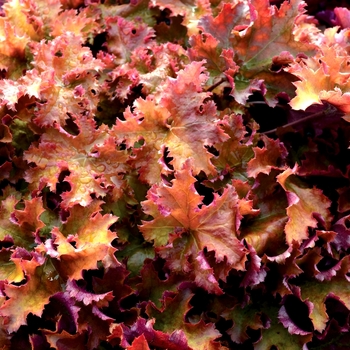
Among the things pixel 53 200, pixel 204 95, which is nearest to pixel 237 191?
pixel 204 95

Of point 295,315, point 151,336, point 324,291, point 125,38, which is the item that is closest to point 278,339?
Answer: point 295,315

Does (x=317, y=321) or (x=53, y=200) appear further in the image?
(x=53, y=200)

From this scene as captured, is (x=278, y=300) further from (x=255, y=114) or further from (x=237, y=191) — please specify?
(x=255, y=114)

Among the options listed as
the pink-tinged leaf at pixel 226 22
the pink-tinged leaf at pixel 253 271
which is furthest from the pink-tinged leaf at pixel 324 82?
the pink-tinged leaf at pixel 253 271

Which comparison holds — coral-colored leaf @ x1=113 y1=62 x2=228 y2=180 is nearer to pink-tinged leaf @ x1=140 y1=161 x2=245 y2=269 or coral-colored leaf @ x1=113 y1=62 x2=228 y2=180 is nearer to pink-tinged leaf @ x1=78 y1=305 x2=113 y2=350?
pink-tinged leaf @ x1=140 y1=161 x2=245 y2=269

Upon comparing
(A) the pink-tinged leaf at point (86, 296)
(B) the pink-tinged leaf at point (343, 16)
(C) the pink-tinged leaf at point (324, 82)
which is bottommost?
(A) the pink-tinged leaf at point (86, 296)

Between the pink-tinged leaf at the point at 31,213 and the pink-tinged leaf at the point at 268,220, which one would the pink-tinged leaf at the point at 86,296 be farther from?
the pink-tinged leaf at the point at 268,220

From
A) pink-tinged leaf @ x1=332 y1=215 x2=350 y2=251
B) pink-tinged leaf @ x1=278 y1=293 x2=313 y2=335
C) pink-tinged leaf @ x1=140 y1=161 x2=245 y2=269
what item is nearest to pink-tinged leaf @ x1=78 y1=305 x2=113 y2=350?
pink-tinged leaf @ x1=140 y1=161 x2=245 y2=269
